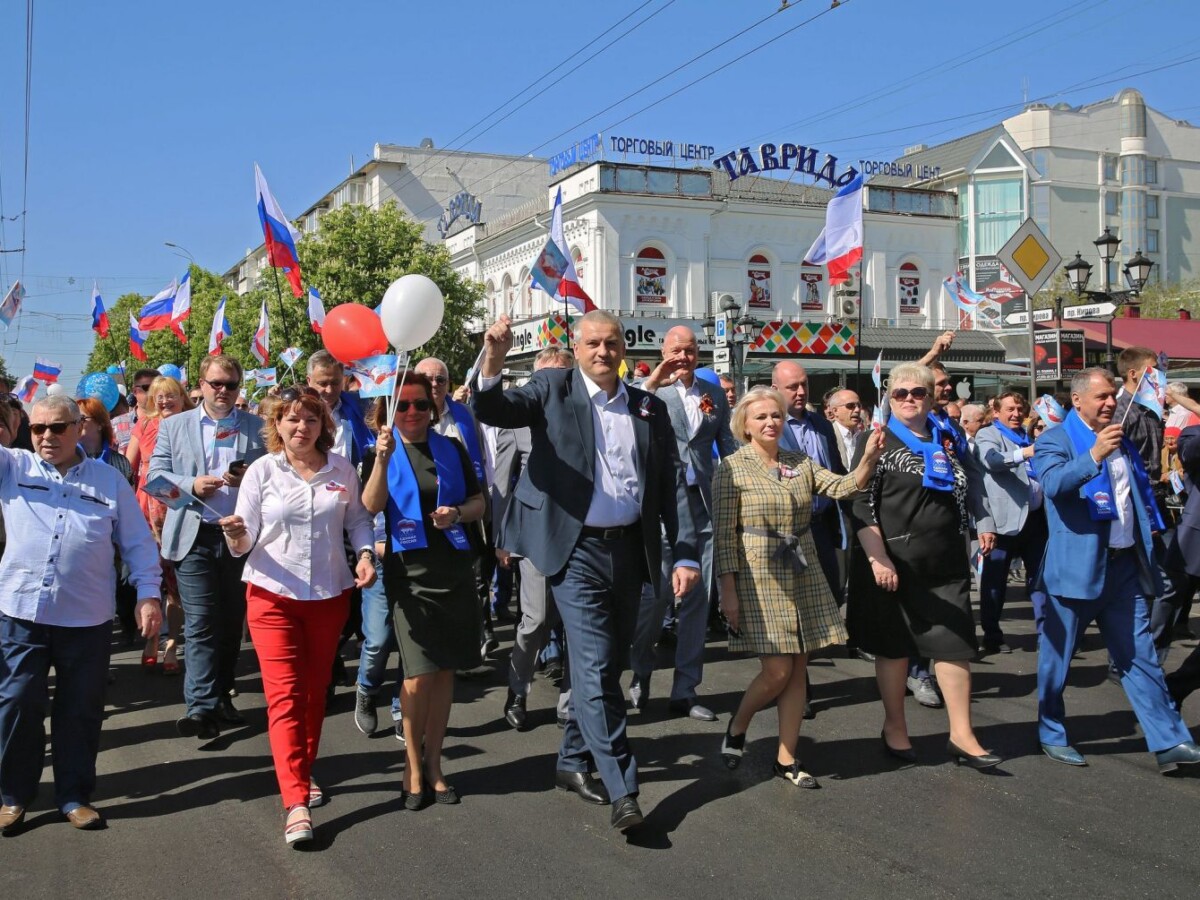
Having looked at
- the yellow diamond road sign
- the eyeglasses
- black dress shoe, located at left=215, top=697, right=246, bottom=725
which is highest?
the yellow diamond road sign

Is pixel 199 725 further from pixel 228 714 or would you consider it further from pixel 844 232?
pixel 844 232

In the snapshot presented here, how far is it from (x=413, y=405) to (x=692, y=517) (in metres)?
2.13

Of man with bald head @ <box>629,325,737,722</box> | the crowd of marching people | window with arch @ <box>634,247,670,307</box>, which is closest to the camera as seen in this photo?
the crowd of marching people

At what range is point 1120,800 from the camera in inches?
191

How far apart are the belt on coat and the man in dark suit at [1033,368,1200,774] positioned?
4.25 feet

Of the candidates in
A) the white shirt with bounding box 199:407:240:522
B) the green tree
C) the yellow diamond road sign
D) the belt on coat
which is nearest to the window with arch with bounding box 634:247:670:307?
the green tree

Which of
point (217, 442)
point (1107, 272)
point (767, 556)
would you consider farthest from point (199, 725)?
point (1107, 272)

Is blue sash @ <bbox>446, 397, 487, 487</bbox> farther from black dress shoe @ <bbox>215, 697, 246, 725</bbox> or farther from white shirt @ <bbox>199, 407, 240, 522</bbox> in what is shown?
black dress shoe @ <bbox>215, 697, 246, 725</bbox>

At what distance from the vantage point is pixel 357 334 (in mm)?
5773

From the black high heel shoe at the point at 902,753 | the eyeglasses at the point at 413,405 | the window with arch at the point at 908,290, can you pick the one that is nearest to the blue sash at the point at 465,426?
the eyeglasses at the point at 413,405

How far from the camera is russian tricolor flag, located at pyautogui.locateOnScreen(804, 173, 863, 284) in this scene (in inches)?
425

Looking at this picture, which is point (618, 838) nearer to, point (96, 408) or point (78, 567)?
point (78, 567)

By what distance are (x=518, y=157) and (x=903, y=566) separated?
62.8 m

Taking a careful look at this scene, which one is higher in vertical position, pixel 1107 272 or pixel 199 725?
pixel 1107 272
